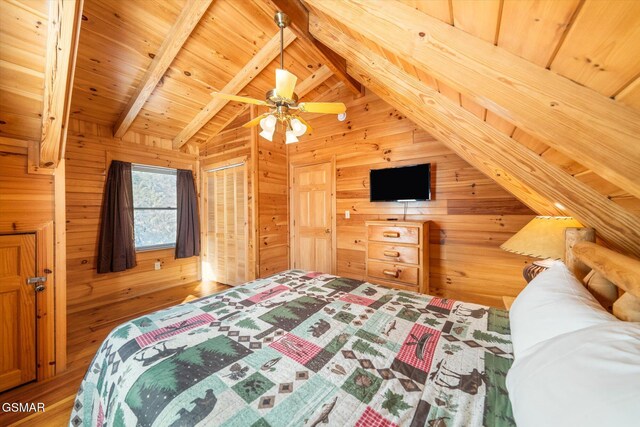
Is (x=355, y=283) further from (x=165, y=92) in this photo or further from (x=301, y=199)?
(x=165, y=92)

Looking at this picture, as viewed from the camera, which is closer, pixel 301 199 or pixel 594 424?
pixel 594 424

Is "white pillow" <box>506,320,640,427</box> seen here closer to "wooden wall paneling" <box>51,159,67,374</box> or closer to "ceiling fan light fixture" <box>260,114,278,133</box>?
"ceiling fan light fixture" <box>260,114,278,133</box>

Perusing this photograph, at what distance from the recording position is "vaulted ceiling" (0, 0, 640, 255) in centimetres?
53

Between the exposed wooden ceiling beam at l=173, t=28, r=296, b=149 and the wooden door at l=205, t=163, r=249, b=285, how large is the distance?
75 centimetres

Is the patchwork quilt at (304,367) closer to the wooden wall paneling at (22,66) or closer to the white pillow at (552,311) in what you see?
the white pillow at (552,311)

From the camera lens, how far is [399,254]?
8.61 feet

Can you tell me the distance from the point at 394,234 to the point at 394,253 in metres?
0.22

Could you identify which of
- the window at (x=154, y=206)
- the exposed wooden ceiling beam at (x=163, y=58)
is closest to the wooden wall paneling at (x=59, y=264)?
the exposed wooden ceiling beam at (x=163, y=58)

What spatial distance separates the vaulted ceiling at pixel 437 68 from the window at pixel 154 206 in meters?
0.73

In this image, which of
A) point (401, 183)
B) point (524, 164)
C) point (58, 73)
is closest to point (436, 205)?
point (401, 183)

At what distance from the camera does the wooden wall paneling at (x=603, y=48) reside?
41cm

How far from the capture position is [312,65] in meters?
3.16

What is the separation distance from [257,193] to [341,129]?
5.42 feet

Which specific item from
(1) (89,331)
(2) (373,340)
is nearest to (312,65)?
(2) (373,340)
